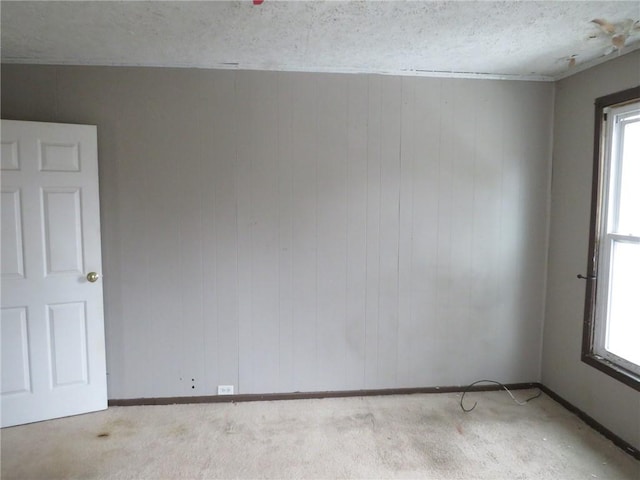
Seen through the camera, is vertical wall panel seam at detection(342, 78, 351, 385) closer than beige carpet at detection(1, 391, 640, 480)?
No

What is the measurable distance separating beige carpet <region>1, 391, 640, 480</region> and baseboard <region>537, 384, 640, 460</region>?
0.04 meters

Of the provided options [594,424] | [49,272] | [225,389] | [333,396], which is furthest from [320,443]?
[49,272]

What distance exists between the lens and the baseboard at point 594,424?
2.15 metres

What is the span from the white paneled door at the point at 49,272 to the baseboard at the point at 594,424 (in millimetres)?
3372

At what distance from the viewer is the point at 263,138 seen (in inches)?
103

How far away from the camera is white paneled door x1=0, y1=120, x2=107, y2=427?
2336mm

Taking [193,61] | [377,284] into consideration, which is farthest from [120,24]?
[377,284]

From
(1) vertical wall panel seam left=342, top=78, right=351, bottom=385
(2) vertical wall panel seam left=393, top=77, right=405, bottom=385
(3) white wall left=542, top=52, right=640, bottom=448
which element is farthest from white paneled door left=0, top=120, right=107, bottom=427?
(3) white wall left=542, top=52, right=640, bottom=448

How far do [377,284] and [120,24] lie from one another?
7.55 ft

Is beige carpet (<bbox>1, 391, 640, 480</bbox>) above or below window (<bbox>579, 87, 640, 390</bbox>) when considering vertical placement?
below

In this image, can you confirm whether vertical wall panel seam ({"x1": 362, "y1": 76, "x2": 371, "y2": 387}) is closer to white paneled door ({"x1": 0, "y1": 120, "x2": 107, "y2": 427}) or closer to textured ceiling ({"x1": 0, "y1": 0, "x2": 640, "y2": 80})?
textured ceiling ({"x1": 0, "y1": 0, "x2": 640, "y2": 80})

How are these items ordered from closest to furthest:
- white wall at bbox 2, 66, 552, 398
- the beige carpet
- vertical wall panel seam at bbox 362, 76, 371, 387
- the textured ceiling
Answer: the textured ceiling < the beige carpet < white wall at bbox 2, 66, 552, 398 < vertical wall panel seam at bbox 362, 76, 371, 387

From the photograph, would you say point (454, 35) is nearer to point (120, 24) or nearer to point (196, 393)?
point (120, 24)

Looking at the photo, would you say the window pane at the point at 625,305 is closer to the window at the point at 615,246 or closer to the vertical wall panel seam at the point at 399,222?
the window at the point at 615,246
